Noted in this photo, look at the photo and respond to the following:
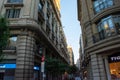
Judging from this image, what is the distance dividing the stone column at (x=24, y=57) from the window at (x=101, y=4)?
28.5 ft

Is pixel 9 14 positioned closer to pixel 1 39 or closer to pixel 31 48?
pixel 31 48

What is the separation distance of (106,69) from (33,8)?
1177 cm

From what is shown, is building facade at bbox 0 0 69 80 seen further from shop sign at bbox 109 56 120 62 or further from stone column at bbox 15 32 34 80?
shop sign at bbox 109 56 120 62

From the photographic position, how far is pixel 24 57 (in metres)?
14.5

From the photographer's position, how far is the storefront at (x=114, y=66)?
42.0ft

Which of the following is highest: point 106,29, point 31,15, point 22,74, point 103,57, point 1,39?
point 31,15

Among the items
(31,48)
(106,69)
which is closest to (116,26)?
(106,69)

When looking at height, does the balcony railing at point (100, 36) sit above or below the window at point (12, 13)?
below

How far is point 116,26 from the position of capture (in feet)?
41.1

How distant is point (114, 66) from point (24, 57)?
964 cm

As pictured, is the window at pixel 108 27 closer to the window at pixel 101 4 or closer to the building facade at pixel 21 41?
the window at pixel 101 4

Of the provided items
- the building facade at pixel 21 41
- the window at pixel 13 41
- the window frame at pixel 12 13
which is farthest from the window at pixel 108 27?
the window frame at pixel 12 13

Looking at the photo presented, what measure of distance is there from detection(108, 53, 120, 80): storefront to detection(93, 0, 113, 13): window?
5.40 m

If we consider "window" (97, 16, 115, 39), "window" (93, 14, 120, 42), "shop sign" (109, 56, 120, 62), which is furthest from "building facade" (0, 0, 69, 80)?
"shop sign" (109, 56, 120, 62)
